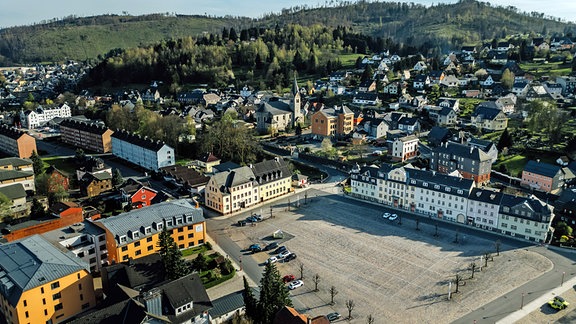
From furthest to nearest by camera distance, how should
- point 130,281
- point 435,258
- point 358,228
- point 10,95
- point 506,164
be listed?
point 10,95 → point 506,164 → point 358,228 → point 435,258 → point 130,281

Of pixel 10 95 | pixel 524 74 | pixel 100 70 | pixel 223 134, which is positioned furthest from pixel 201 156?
pixel 10 95

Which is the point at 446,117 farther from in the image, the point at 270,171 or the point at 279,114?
the point at 270,171

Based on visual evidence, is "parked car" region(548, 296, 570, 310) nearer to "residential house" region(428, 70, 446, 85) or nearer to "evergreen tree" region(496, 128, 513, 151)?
"evergreen tree" region(496, 128, 513, 151)

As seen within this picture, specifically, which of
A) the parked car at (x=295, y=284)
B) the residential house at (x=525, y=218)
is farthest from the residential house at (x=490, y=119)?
the parked car at (x=295, y=284)

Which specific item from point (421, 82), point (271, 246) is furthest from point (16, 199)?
point (421, 82)

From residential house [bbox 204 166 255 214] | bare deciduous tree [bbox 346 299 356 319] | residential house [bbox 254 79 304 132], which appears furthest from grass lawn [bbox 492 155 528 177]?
residential house [bbox 254 79 304 132]

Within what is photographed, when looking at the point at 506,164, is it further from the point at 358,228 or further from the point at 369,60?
the point at 369,60
